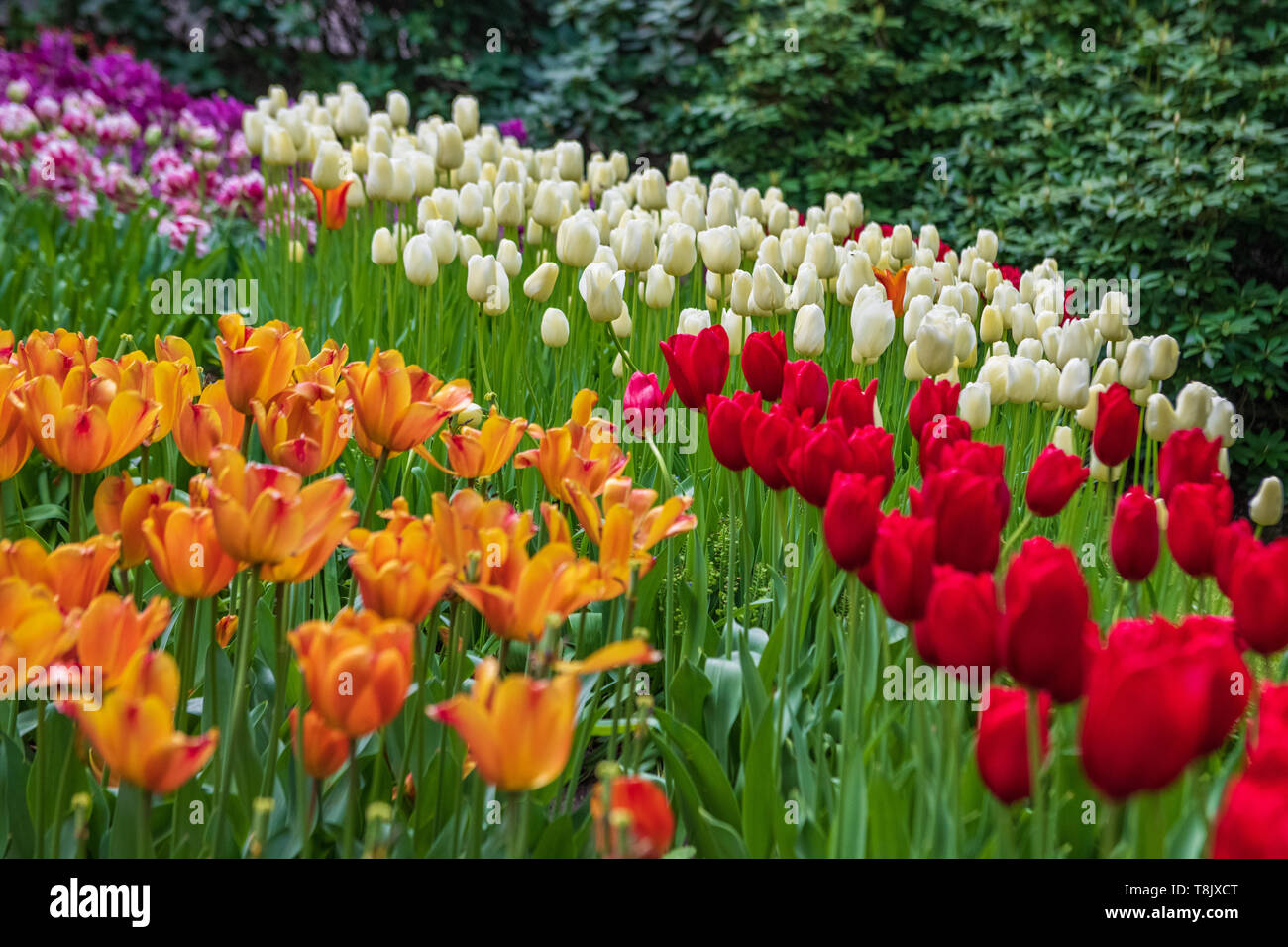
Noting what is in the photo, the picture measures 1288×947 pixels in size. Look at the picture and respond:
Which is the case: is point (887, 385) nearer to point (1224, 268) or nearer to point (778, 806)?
point (778, 806)

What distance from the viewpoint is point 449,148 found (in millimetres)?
3713

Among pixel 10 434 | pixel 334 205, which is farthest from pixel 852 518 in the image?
pixel 334 205

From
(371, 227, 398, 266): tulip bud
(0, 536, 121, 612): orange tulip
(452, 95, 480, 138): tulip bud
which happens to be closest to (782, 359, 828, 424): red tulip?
(0, 536, 121, 612): orange tulip

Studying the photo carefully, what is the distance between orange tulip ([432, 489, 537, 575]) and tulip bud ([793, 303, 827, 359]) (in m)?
1.17

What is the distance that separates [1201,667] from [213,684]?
3.40 ft

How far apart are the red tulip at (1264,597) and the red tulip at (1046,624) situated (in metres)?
0.23

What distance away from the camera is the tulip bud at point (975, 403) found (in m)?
1.96

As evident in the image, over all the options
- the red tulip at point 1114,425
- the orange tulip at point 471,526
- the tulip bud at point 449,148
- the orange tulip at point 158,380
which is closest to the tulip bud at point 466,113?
the tulip bud at point 449,148

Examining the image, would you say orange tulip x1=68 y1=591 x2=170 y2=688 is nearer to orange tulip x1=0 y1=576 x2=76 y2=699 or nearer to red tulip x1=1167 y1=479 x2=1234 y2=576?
orange tulip x1=0 y1=576 x2=76 y2=699

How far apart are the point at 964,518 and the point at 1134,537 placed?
0.30m

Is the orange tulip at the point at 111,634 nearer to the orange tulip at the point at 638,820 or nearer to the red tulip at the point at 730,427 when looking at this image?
the orange tulip at the point at 638,820

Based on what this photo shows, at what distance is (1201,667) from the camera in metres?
0.85
